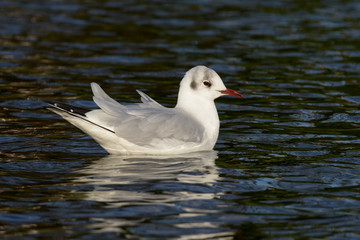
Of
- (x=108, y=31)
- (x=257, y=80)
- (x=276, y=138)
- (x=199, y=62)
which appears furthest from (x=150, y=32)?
(x=276, y=138)

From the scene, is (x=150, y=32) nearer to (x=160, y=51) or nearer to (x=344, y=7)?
(x=160, y=51)

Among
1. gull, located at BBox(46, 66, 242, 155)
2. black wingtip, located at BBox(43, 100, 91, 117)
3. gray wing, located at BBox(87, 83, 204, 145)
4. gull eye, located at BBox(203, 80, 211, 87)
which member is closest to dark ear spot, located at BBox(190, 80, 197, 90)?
gull, located at BBox(46, 66, 242, 155)

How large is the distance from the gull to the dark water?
19cm

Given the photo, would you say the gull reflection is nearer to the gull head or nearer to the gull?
the gull

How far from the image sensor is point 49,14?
20.0 m

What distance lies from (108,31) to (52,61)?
336 cm

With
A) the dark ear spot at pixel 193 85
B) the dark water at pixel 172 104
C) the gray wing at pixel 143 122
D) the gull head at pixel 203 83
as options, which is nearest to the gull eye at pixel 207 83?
the gull head at pixel 203 83

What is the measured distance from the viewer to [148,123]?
30.1 feet

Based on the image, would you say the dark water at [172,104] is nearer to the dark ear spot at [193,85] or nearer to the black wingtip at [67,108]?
the black wingtip at [67,108]

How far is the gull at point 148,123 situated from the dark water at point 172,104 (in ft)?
0.61

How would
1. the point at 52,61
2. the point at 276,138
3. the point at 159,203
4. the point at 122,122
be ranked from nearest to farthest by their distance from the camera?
the point at 159,203 → the point at 122,122 → the point at 276,138 → the point at 52,61

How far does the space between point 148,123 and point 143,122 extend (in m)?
0.06

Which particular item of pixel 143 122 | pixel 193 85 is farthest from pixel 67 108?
pixel 193 85

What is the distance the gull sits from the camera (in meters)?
9.03
